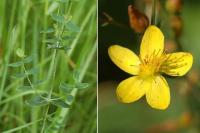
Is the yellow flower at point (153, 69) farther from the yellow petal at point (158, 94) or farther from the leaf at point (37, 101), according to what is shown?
the leaf at point (37, 101)

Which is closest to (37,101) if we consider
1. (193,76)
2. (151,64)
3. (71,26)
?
(71,26)

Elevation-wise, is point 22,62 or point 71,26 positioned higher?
point 71,26

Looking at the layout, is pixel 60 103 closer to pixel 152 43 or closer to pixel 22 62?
pixel 22 62

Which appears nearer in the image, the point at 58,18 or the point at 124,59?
the point at 58,18

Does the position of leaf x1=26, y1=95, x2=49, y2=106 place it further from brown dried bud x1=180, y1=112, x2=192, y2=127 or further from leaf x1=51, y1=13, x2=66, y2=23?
brown dried bud x1=180, y1=112, x2=192, y2=127

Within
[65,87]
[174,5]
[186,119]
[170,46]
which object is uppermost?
[174,5]

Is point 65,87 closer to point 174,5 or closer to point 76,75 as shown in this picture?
point 76,75

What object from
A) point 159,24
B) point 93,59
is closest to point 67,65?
point 93,59
